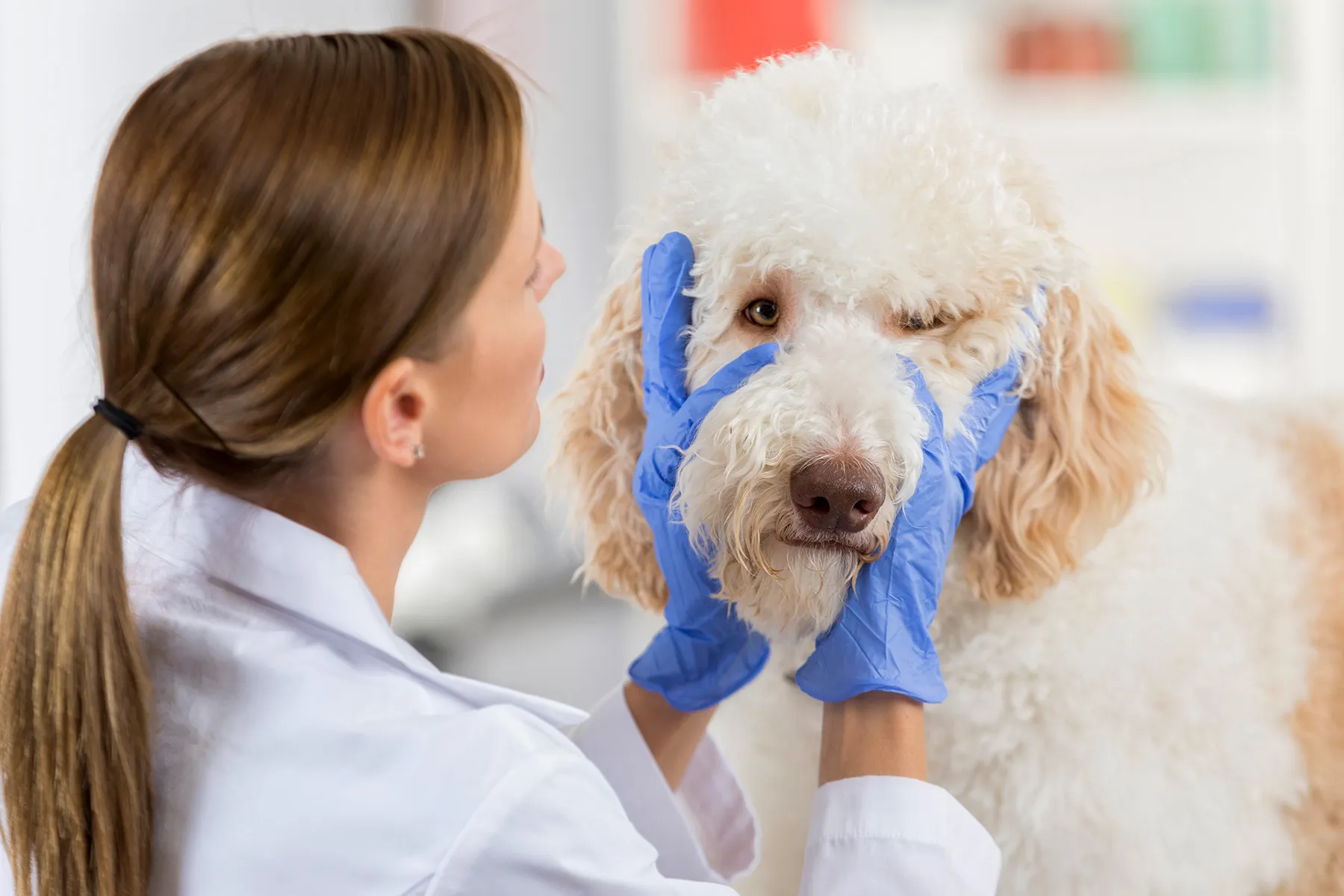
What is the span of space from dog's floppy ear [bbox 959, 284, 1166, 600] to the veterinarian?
9.0 inches

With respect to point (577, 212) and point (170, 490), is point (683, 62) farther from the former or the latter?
point (170, 490)

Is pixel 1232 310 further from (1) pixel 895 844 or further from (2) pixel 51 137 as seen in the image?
(2) pixel 51 137

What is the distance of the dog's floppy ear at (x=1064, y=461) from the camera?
0.92 m

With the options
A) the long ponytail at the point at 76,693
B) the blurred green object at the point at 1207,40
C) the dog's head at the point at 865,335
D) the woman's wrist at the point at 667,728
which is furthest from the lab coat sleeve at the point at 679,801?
the blurred green object at the point at 1207,40

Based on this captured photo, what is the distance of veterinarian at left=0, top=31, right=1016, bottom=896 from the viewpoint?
64cm

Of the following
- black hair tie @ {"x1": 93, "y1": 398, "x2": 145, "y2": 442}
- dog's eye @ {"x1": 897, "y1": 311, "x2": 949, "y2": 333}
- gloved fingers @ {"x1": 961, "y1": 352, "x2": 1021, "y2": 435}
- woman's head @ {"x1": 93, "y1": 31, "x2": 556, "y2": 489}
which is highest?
woman's head @ {"x1": 93, "y1": 31, "x2": 556, "y2": 489}

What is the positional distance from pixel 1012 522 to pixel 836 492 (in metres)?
0.22

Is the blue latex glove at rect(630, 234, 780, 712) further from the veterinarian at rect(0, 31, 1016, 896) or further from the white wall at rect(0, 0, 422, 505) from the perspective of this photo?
the white wall at rect(0, 0, 422, 505)

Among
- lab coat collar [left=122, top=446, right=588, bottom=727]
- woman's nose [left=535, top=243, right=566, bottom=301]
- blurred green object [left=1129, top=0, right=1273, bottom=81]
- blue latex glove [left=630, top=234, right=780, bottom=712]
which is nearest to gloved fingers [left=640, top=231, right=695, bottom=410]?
blue latex glove [left=630, top=234, right=780, bottom=712]

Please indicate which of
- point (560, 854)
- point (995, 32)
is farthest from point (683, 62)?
point (560, 854)

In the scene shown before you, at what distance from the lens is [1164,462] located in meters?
0.96

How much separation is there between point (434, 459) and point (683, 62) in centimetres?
181

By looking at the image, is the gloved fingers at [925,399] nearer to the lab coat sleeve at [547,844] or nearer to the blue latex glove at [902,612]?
the blue latex glove at [902,612]

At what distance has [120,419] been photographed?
2.19 ft
